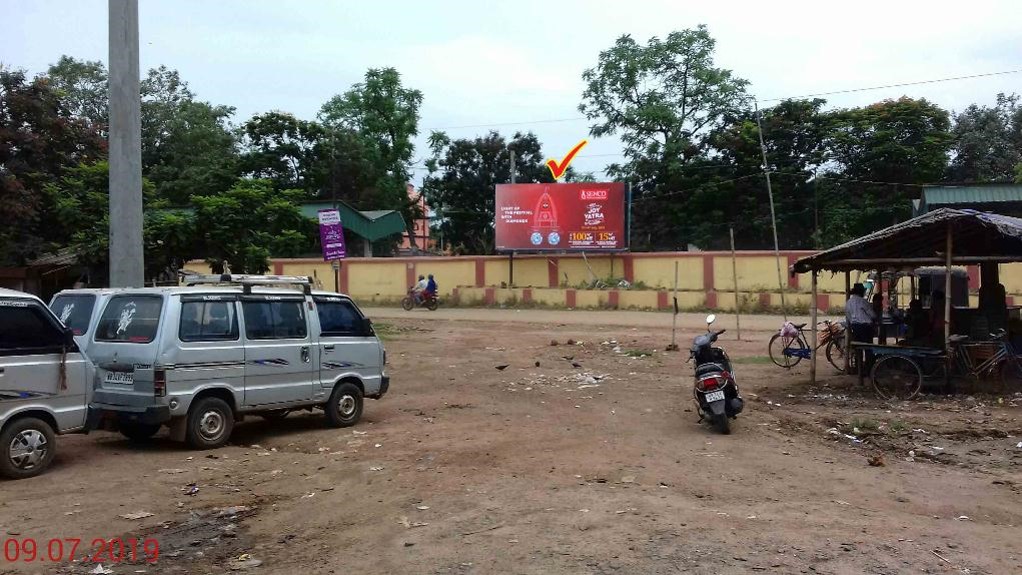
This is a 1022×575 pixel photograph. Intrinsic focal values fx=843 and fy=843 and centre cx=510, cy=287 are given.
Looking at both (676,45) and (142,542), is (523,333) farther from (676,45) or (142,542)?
(676,45)

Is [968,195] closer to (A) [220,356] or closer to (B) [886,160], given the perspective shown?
(B) [886,160]

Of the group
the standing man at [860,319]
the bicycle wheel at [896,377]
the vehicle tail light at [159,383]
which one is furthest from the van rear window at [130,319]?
the standing man at [860,319]

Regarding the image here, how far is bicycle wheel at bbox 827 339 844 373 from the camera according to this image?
15.7m

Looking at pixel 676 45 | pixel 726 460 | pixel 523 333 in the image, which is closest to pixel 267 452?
pixel 726 460

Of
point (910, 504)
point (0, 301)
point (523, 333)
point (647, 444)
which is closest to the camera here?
point (910, 504)

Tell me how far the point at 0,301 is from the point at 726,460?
6.90 meters

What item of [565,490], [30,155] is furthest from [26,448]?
[30,155]

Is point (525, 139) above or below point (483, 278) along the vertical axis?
above

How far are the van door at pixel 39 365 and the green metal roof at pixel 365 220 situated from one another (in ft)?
120

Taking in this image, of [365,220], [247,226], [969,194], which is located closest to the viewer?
[247,226]

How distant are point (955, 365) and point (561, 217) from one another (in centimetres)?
2759

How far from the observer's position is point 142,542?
5.84 m

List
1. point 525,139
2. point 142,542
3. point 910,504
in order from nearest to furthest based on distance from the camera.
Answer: point 142,542 < point 910,504 < point 525,139

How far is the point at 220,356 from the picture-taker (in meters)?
9.20
